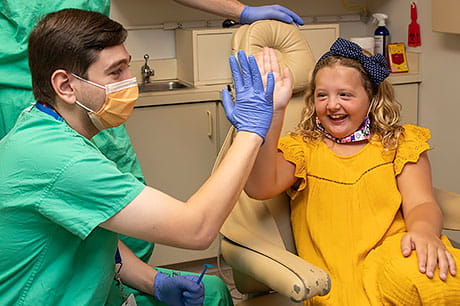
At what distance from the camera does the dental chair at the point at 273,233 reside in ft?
4.82

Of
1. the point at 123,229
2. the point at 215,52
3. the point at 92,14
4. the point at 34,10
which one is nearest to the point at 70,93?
the point at 92,14

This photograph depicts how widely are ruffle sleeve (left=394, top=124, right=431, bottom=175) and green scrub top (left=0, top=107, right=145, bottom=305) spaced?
877 millimetres

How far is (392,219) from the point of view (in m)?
1.81

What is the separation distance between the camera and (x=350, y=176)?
1838 millimetres

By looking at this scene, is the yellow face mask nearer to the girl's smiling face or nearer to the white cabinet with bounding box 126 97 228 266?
the girl's smiling face

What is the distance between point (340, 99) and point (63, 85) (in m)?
0.84

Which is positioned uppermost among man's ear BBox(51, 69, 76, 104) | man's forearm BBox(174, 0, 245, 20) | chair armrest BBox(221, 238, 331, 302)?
man's forearm BBox(174, 0, 245, 20)

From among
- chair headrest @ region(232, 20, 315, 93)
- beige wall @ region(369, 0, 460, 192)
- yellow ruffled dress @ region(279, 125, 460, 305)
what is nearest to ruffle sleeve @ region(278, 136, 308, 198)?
yellow ruffled dress @ region(279, 125, 460, 305)

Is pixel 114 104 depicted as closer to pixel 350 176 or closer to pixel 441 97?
pixel 350 176

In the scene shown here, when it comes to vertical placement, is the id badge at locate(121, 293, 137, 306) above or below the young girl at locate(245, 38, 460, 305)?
below

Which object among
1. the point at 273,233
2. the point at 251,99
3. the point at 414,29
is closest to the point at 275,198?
the point at 273,233

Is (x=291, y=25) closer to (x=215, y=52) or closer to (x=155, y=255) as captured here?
(x=215, y=52)

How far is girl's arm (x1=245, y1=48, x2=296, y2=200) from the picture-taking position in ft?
4.91

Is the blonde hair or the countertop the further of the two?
the countertop
